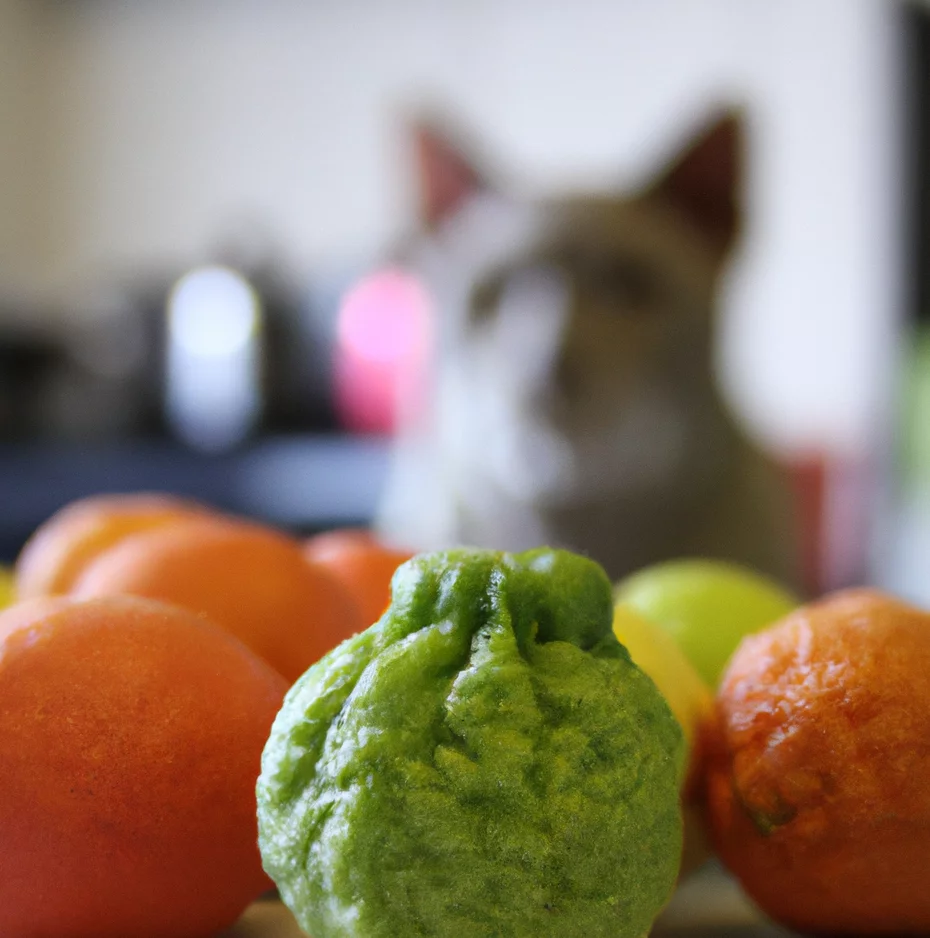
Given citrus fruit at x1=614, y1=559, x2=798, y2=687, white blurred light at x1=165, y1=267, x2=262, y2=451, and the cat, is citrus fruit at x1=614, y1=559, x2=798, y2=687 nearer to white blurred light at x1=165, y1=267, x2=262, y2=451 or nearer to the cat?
the cat

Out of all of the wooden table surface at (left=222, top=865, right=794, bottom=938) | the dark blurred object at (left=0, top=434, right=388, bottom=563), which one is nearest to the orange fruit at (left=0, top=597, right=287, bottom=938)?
the wooden table surface at (left=222, top=865, right=794, bottom=938)

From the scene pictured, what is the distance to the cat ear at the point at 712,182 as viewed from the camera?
1.61 metres

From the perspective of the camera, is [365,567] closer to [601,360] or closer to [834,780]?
[834,780]

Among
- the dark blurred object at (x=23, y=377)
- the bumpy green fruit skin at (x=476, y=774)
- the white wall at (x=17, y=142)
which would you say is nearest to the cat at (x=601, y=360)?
the bumpy green fruit skin at (x=476, y=774)

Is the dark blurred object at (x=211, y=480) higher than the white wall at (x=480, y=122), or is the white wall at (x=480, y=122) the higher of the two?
the white wall at (x=480, y=122)

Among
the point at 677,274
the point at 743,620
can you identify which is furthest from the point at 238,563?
the point at 677,274

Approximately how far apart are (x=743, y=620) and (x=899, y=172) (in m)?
3.20

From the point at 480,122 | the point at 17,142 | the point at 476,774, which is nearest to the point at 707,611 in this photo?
the point at 476,774

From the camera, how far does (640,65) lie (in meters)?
3.97

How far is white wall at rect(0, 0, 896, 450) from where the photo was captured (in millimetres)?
3779

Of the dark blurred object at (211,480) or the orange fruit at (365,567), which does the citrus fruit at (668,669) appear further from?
the dark blurred object at (211,480)

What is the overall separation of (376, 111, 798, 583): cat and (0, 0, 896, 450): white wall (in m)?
1.78

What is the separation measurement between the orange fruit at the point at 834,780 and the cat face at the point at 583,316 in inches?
53.7

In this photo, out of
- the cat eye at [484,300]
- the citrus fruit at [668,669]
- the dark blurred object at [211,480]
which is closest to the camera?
the citrus fruit at [668,669]
